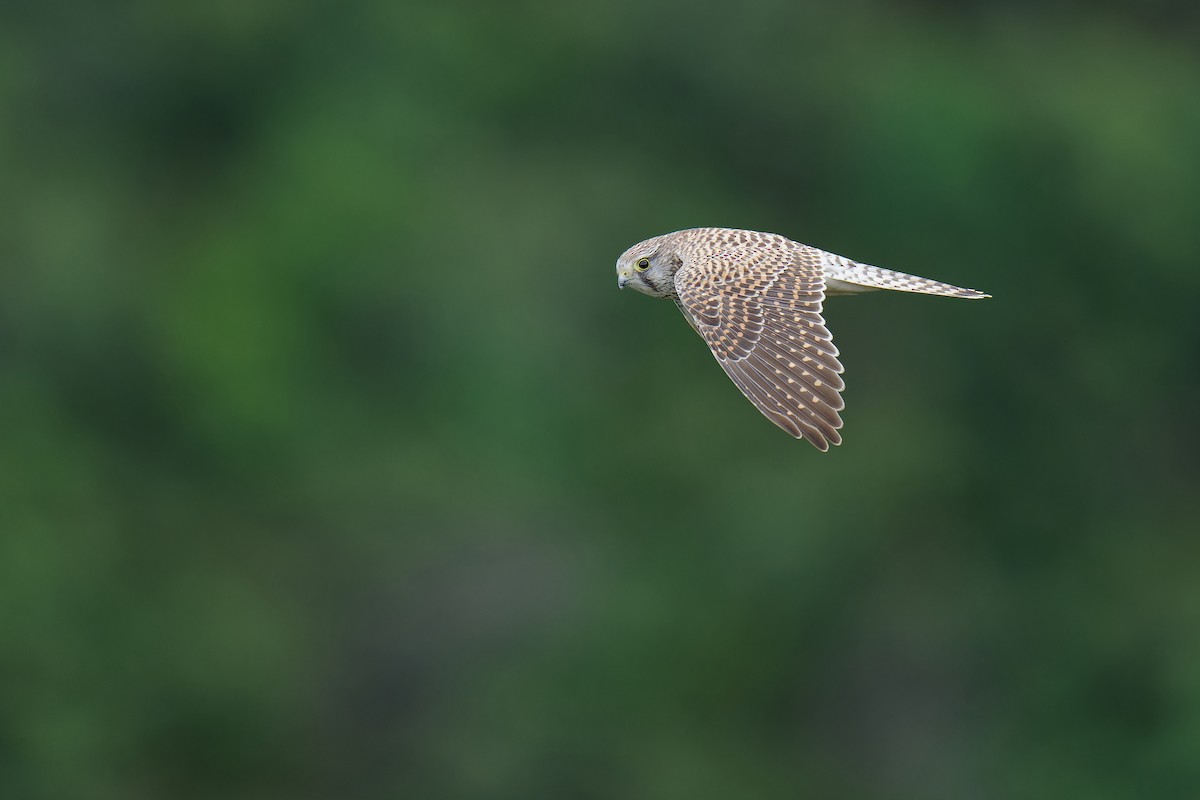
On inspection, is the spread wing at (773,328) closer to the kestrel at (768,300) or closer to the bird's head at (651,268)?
the kestrel at (768,300)

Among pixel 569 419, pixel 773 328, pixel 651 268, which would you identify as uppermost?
pixel 773 328

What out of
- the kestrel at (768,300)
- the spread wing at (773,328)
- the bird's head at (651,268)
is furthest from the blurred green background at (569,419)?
the spread wing at (773,328)

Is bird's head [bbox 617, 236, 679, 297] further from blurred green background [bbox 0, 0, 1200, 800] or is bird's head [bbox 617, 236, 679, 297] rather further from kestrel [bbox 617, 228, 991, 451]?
blurred green background [bbox 0, 0, 1200, 800]

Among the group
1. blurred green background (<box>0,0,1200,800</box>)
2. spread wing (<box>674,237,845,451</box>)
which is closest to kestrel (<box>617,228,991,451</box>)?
spread wing (<box>674,237,845,451</box>)

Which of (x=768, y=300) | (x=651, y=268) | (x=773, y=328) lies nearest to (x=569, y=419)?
(x=651, y=268)

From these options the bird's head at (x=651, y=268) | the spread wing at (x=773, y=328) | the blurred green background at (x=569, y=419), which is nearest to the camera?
the spread wing at (x=773, y=328)

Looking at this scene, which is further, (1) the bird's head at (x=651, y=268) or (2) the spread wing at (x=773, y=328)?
(1) the bird's head at (x=651, y=268)

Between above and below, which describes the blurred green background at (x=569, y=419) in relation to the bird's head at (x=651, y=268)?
below

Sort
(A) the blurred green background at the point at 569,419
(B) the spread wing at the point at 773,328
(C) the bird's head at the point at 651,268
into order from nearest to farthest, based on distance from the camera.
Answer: (B) the spread wing at the point at 773,328 → (C) the bird's head at the point at 651,268 → (A) the blurred green background at the point at 569,419

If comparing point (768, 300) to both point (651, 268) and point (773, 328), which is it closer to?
point (773, 328)

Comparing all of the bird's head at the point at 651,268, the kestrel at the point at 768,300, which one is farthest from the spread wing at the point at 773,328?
the bird's head at the point at 651,268
